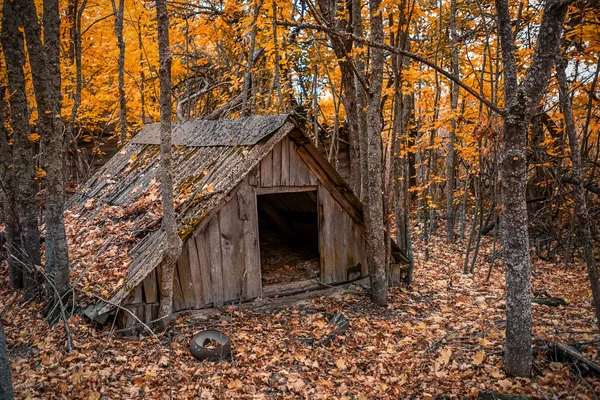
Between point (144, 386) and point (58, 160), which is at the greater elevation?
point (58, 160)

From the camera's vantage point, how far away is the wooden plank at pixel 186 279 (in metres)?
6.24

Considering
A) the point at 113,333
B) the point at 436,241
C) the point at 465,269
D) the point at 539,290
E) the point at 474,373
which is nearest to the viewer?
the point at 474,373

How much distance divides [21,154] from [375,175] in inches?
216

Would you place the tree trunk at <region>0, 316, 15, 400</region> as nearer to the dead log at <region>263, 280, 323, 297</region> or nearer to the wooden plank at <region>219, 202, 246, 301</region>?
the wooden plank at <region>219, 202, 246, 301</region>

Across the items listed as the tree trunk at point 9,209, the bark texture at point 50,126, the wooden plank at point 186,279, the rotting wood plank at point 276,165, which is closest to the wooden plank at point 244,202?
the rotting wood plank at point 276,165

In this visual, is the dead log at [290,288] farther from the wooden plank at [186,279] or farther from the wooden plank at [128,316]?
the wooden plank at [128,316]

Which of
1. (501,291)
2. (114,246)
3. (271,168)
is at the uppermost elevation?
(271,168)

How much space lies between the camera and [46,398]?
404cm

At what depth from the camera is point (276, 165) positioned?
23.0ft

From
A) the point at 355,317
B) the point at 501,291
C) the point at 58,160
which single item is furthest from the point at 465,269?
the point at 58,160

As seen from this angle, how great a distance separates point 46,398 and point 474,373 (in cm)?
460

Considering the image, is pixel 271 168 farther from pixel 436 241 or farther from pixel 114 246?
pixel 436 241

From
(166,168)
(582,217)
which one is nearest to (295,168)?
(166,168)

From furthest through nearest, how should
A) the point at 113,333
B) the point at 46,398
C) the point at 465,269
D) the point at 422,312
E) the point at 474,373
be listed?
the point at 465,269, the point at 422,312, the point at 113,333, the point at 474,373, the point at 46,398
